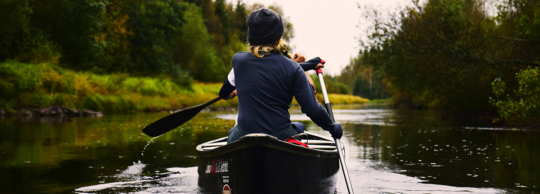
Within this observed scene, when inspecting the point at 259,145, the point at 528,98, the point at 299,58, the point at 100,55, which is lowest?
the point at 259,145

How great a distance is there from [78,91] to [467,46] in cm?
1804

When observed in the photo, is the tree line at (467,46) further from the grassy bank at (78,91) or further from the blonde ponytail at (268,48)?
the grassy bank at (78,91)

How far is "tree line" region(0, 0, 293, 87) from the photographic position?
89.8ft

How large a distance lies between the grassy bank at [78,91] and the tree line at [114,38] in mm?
2126

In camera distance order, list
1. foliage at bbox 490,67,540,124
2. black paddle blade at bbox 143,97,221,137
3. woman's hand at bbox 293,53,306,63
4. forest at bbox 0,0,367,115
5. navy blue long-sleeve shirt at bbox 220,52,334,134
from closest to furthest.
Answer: navy blue long-sleeve shirt at bbox 220,52,334,134, woman's hand at bbox 293,53,306,63, black paddle blade at bbox 143,97,221,137, foliage at bbox 490,67,540,124, forest at bbox 0,0,367,115

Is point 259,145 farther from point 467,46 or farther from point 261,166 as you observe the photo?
point 467,46

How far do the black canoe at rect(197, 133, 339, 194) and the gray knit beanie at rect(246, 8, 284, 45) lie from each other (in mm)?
813

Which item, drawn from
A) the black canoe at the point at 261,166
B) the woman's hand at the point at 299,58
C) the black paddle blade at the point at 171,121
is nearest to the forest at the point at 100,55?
the black paddle blade at the point at 171,121

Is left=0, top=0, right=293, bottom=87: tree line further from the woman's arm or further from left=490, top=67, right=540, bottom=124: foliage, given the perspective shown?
the woman's arm

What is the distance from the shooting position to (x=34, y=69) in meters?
24.2

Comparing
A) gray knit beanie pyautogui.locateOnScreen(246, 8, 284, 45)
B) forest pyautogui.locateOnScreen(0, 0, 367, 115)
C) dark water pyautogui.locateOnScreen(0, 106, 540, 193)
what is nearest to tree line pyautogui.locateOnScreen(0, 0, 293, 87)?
forest pyautogui.locateOnScreen(0, 0, 367, 115)

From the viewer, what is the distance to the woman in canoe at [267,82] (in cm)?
427

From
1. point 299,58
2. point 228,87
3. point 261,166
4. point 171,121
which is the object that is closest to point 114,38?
point 171,121

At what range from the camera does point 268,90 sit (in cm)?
Answer: 426
